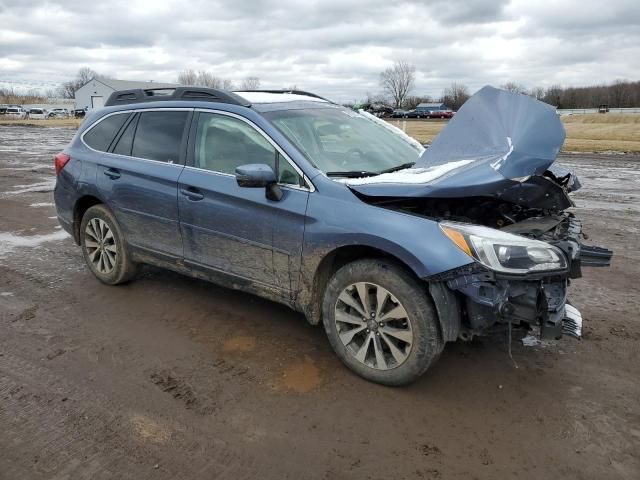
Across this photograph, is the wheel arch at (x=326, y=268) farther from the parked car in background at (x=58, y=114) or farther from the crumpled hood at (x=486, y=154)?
the parked car in background at (x=58, y=114)

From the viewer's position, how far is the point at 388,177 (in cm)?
366

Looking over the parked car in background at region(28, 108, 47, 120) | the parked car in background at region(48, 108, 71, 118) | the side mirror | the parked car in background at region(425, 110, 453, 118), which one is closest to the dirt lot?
the side mirror

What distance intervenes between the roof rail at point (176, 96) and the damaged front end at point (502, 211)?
56.3 inches

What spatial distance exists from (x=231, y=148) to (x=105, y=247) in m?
1.94

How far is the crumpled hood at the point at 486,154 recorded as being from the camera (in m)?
3.29

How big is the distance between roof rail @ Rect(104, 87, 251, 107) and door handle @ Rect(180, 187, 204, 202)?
773 millimetres

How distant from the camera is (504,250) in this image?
310 cm

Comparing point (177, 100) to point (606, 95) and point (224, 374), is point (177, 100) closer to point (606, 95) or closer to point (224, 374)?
point (224, 374)

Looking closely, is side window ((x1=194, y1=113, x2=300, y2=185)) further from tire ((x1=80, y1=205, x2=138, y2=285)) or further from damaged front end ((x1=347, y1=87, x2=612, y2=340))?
tire ((x1=80, y1=205, x2=138, y2=285))

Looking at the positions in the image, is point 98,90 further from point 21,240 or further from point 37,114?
point 21,240

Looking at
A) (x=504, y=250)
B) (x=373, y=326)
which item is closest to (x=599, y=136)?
(x=504, y=250)

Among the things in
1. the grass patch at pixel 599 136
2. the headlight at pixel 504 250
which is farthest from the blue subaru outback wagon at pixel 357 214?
the grass patch at pixel 599 136

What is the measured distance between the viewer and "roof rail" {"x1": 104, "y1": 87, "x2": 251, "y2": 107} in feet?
14.1

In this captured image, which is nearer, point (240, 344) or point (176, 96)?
point (240, 344)
